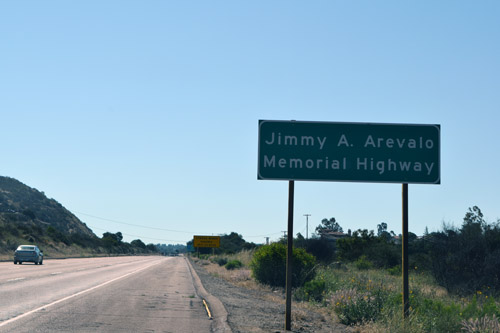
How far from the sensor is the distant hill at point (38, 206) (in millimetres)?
148625

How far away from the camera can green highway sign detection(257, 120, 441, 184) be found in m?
12.6

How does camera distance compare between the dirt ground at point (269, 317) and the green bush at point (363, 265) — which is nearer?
the dirt ground at point (269, 317)

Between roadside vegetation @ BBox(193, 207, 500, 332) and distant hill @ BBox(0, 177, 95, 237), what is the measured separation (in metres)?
125

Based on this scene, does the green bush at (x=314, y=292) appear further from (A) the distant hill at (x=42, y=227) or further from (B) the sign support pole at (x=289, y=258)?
(A) the distant hill at (x=42, y=227)

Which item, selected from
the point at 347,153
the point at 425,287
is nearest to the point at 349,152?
the point at 347,153

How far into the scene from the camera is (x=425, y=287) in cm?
2527

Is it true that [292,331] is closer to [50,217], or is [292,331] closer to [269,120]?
[269,120]

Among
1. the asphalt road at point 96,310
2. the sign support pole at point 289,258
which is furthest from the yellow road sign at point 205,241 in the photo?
the sign support pole at point 289,258

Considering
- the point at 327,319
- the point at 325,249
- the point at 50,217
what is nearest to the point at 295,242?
the point at 325,249

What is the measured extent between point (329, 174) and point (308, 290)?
9.44 m

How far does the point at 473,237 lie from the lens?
2545 cm

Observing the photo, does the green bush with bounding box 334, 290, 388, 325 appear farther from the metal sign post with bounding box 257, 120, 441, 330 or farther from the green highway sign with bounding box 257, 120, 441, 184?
the green highway sign with bounding box 257, 120, 441, 184

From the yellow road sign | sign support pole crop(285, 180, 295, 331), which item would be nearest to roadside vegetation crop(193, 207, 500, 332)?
sign support pole crop(285, 180, 295, 331)

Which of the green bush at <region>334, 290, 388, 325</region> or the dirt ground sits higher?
the green bush at <region>334, 290, 388, 325</region>
